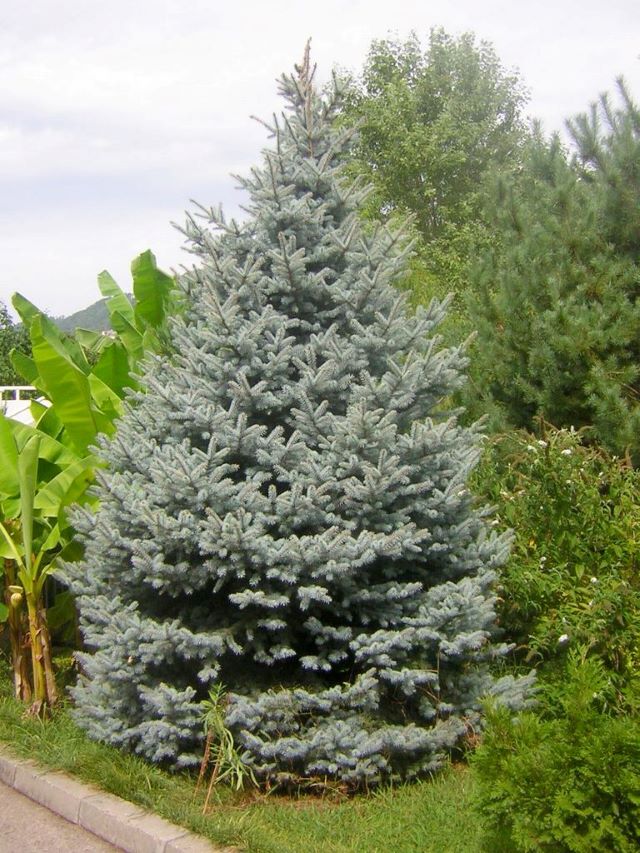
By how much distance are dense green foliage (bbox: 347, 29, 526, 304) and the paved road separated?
1083 inches

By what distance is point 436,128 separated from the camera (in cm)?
Result: 3225

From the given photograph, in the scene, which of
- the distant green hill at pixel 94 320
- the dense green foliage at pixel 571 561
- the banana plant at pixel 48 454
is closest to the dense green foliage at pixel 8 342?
the distant green hill at pixel 94 320

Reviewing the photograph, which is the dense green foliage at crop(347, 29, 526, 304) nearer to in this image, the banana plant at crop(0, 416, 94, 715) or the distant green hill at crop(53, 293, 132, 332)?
the distant green hill at crop(53, 293, 132, 332)

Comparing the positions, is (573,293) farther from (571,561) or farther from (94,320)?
(94,320)

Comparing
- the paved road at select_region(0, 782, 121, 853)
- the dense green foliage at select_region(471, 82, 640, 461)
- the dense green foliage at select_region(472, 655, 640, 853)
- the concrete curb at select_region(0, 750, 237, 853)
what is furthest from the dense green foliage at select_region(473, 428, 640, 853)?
the paved road at select_region(0, 782, 121, 853)

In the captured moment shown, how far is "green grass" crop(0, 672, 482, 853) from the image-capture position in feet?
13.8

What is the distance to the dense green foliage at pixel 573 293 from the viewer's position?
7633 mm

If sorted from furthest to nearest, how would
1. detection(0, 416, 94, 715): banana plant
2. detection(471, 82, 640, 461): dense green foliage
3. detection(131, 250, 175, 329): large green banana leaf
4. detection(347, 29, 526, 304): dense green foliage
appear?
1. detection(347, 29, 526, 304): dense green foliage
2. detection(471, 82, 640, 461): dense green foliage
3. detection(131, 250, 175, 329): large green banana leaf
4. detection(0, 416, 94, 715): banana plant

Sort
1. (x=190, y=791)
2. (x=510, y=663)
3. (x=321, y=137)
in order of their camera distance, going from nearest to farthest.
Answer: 1. (x=190, y=791)
2. (x=321, y=137)
3. (x=510, y=663)

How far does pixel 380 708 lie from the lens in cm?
504

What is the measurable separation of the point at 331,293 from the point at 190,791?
2755mm

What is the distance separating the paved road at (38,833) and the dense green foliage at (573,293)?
458 cm

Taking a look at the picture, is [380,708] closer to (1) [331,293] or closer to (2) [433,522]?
(2) [433,522]

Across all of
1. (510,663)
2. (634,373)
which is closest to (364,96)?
(634,373)
